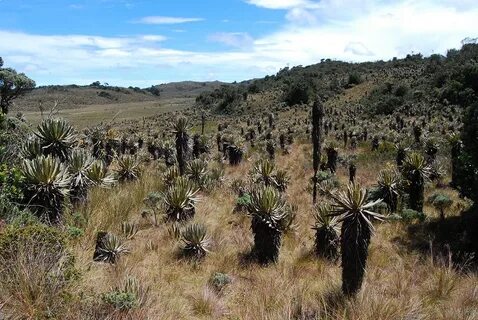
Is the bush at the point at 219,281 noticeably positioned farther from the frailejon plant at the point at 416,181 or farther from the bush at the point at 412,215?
the frailejon plant at the point at 416,181

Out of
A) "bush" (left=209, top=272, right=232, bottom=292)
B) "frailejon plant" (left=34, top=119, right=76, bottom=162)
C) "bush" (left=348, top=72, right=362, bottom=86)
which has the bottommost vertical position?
"bush" (left=209, top=272, right=232, bottom=292)

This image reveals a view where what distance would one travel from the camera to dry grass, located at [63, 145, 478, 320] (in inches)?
258

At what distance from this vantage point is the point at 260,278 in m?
8.58

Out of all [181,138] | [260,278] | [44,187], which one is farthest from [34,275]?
[181,138]

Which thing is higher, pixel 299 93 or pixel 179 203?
pixel 299 93

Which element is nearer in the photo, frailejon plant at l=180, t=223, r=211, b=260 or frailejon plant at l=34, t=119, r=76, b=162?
frailejon plant at l=180, t=223, r=211, b=260

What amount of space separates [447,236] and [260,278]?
7.40 meters

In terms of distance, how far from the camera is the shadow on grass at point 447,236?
11.7 m

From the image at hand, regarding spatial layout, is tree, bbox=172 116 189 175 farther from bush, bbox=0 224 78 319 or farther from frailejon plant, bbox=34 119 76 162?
bush, bbox=0 224 78 319

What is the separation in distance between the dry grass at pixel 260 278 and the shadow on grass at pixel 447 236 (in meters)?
0.42

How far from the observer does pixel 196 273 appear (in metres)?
9.23

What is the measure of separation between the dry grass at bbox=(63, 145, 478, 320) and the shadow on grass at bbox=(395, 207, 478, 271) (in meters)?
0.42

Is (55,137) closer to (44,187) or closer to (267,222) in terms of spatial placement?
(44,187)

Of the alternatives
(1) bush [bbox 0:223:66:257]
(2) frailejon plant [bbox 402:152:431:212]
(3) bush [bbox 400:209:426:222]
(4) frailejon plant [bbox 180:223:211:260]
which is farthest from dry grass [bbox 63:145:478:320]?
(2) frailejon plant [bbox 402:152:431:212]
